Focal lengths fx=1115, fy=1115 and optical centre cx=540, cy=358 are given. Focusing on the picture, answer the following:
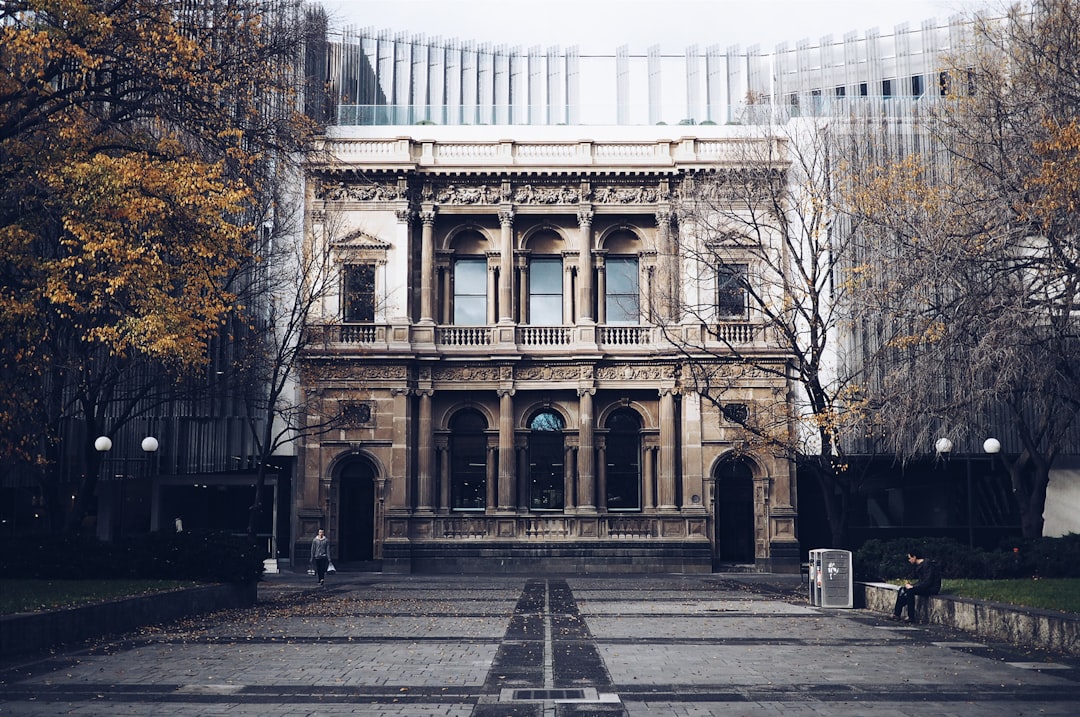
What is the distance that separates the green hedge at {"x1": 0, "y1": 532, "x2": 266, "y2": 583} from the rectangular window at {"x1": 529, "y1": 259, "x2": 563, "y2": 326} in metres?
21.8

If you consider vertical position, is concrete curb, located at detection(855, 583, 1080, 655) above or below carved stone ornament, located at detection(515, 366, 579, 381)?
below

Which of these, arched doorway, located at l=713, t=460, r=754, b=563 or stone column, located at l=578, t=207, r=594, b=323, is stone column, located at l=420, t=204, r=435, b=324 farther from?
arched doorway, located at l=713, t=460, r=754, b=563

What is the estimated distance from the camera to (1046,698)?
12484 millimetres

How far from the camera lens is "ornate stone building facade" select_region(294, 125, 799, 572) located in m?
41.8

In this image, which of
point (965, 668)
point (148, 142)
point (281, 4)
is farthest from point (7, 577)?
point (965, 668)

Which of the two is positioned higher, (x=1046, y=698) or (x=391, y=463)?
(x=391, y=463)

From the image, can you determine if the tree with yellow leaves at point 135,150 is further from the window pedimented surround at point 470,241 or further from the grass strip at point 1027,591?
the window pedimented surround at point 470,241

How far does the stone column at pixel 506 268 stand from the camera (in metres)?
43.6

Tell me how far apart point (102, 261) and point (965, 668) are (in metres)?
14.1

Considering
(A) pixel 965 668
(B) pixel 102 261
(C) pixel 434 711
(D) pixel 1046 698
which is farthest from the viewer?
(B) pixel 102 261

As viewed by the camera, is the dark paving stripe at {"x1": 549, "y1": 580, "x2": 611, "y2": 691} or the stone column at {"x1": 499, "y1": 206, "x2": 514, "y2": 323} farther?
the stone column at {"x1": 499, "y1": 206, "x2": 514, "y2": 323}

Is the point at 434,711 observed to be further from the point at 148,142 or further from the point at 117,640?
the point at 148,142

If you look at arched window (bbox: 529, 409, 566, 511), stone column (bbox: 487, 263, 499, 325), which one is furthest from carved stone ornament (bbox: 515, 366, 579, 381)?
stone column (bbox: 487, 263, 499, 325)

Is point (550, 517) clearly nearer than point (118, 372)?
No
